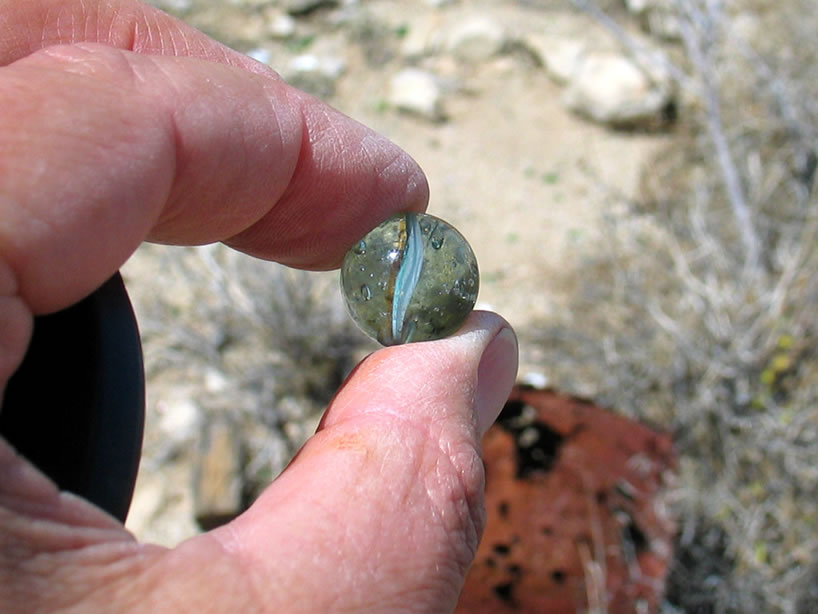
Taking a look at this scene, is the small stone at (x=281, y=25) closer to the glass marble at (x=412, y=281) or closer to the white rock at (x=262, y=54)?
the white rock at (x=262, y=54)

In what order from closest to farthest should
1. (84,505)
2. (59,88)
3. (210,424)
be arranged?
(84,505), (59,88), (210,424)

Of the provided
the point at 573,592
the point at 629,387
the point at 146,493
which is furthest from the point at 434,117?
the point at 573,592

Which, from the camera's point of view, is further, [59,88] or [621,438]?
[621,438]

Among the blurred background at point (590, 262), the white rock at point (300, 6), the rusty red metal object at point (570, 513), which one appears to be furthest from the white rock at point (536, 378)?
the white rock at point (300, 6)

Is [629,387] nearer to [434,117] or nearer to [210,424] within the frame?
[210,424]

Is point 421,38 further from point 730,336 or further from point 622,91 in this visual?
point 730,336

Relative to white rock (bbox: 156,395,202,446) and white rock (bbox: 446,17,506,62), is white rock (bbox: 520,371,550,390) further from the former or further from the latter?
white rock (bbox: 446,17,506,62)
